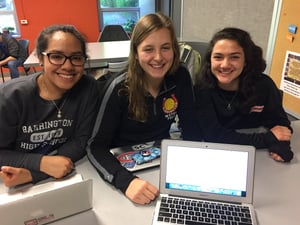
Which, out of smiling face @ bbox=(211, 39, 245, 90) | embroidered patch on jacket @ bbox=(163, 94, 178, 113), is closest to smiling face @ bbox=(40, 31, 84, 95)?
embroidered patch on jacket @ bbox=(163, 94, 178, 113)

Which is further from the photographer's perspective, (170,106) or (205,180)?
(170,106)

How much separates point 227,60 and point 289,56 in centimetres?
165

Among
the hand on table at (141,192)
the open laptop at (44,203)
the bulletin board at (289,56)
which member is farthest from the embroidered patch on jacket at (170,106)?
the bulletin board at (289,56)

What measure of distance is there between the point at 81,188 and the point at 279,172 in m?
0.74

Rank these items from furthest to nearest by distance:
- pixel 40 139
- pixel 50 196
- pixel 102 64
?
pixel 102 64 → pixel 40 139 → pixel 50 196

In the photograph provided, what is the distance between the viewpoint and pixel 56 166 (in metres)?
0.97

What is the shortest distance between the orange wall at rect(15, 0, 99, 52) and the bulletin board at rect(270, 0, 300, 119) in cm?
311

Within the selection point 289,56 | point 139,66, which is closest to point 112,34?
point 289,56

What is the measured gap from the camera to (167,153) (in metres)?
0.87

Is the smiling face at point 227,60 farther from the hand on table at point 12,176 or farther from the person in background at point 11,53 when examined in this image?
the person in background at point 11,53

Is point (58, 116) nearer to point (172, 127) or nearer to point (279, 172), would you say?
point (172, 127)

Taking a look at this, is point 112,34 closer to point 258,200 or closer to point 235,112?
point 235,112

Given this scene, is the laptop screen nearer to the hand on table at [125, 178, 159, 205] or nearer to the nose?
the hand on table at [125, 178, 159, 205]

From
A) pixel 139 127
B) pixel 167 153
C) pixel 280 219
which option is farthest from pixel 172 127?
pixel 280 219
